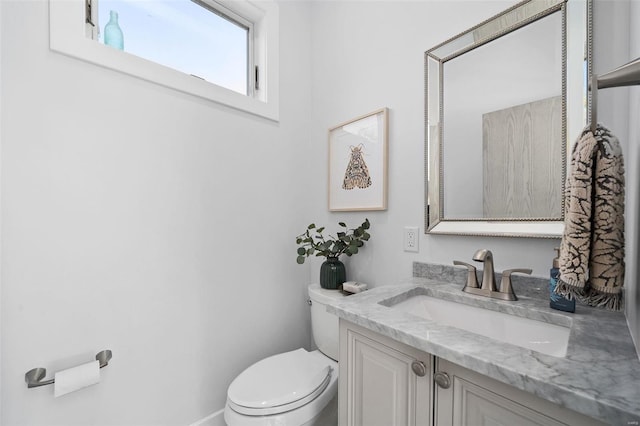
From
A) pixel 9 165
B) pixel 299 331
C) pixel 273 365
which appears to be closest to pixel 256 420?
pixel 273 365

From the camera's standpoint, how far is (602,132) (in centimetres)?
53

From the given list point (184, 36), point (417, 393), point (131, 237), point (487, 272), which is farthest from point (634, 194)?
point (184, 36)

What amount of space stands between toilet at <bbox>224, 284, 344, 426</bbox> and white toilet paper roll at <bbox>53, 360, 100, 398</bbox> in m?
0.47

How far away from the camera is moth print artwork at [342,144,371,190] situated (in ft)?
4.78

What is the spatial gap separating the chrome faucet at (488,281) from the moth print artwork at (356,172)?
636 millimetres

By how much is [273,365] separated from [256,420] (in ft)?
0.93

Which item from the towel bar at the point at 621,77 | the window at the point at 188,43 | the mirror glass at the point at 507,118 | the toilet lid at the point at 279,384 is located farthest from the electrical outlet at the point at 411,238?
the window at the point at 188,43

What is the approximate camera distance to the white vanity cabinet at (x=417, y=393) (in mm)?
523

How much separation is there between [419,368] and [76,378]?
1.11 metres

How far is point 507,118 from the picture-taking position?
1.02 metres

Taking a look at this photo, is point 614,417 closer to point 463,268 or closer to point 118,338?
point 463,268

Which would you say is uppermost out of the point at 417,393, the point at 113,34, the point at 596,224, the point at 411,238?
the point at 113,34

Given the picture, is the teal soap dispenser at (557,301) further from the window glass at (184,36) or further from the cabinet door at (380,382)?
the window glass at (184,36)

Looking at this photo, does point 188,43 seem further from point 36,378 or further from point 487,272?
point 487,272
